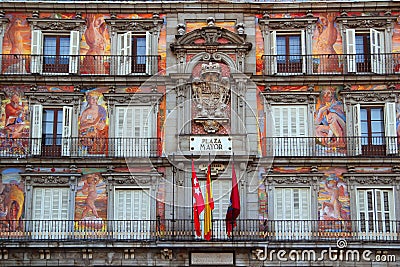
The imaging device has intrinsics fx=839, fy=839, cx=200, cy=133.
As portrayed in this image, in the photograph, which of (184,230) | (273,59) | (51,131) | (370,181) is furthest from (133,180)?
(370,181)

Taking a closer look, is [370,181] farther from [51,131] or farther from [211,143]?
[51,131]

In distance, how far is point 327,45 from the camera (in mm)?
34656

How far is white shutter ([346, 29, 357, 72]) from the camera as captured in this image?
34.1 meters

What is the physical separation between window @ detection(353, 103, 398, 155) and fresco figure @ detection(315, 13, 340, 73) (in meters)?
2.06

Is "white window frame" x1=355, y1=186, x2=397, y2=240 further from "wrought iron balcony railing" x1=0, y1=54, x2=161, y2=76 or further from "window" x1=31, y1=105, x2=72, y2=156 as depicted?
"window" x1=31, y1=105, x2=72, y2=156

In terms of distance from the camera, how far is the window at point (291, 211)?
3253 cm

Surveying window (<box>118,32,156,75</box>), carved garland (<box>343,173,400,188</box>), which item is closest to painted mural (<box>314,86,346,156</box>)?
carved garland (<box>343,173,400,188</box>)

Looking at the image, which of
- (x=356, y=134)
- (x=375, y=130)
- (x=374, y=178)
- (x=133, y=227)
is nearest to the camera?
(x=133, y=227)

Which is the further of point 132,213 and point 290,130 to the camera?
point 290,130

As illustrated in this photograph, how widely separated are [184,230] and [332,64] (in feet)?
30.0

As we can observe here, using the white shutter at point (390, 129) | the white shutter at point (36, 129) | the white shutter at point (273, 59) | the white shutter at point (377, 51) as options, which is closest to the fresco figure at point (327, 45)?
the white shutter at point (377, 51)

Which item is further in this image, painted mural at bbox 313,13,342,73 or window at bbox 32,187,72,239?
painted mural at bbox 313,13,342,73

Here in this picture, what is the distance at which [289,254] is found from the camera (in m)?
32.0

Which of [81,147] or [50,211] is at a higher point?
[81,147]
